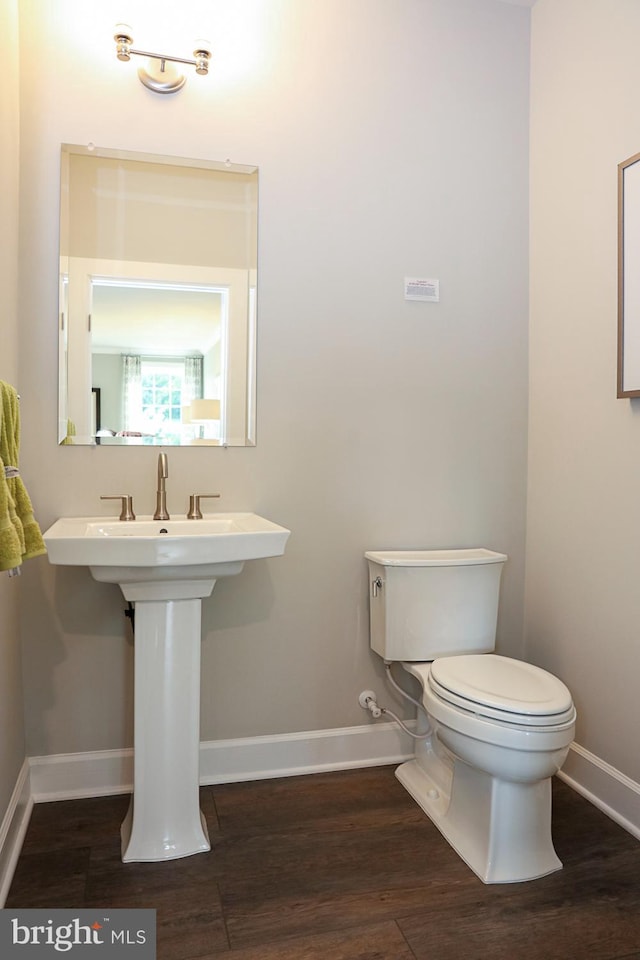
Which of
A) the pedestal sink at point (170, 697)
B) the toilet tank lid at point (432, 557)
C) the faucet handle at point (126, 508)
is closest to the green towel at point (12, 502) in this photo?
the pedestal sink at point (170, 697)

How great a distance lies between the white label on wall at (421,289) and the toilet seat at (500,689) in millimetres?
1228

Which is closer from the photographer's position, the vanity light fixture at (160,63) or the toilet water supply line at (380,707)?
the vanity light fixture at (160,63)

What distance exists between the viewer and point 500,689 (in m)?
1.79

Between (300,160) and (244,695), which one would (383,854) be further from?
(300,160)

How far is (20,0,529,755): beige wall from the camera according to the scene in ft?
6.79

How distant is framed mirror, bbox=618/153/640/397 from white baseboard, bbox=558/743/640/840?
3.73 feet

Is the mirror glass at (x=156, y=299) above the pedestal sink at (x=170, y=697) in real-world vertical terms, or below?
above

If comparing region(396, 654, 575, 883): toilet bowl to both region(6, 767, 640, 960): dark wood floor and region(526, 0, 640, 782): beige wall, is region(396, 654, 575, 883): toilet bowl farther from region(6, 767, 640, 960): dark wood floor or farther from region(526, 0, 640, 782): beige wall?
region(526, 0, 640, 782): beige wall

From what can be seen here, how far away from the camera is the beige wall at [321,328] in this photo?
6.79 feet

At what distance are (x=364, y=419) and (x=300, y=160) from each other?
889 millimetres

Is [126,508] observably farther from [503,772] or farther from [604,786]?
[604,786]

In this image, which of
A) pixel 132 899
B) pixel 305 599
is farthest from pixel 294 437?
pixel 132 899

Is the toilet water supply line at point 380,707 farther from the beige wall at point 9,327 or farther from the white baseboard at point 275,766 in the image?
the beige wall at point 9,327

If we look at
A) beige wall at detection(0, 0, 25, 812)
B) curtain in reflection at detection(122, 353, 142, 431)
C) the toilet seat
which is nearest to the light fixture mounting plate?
beige wall at detection(0, 0, 25, 812)
